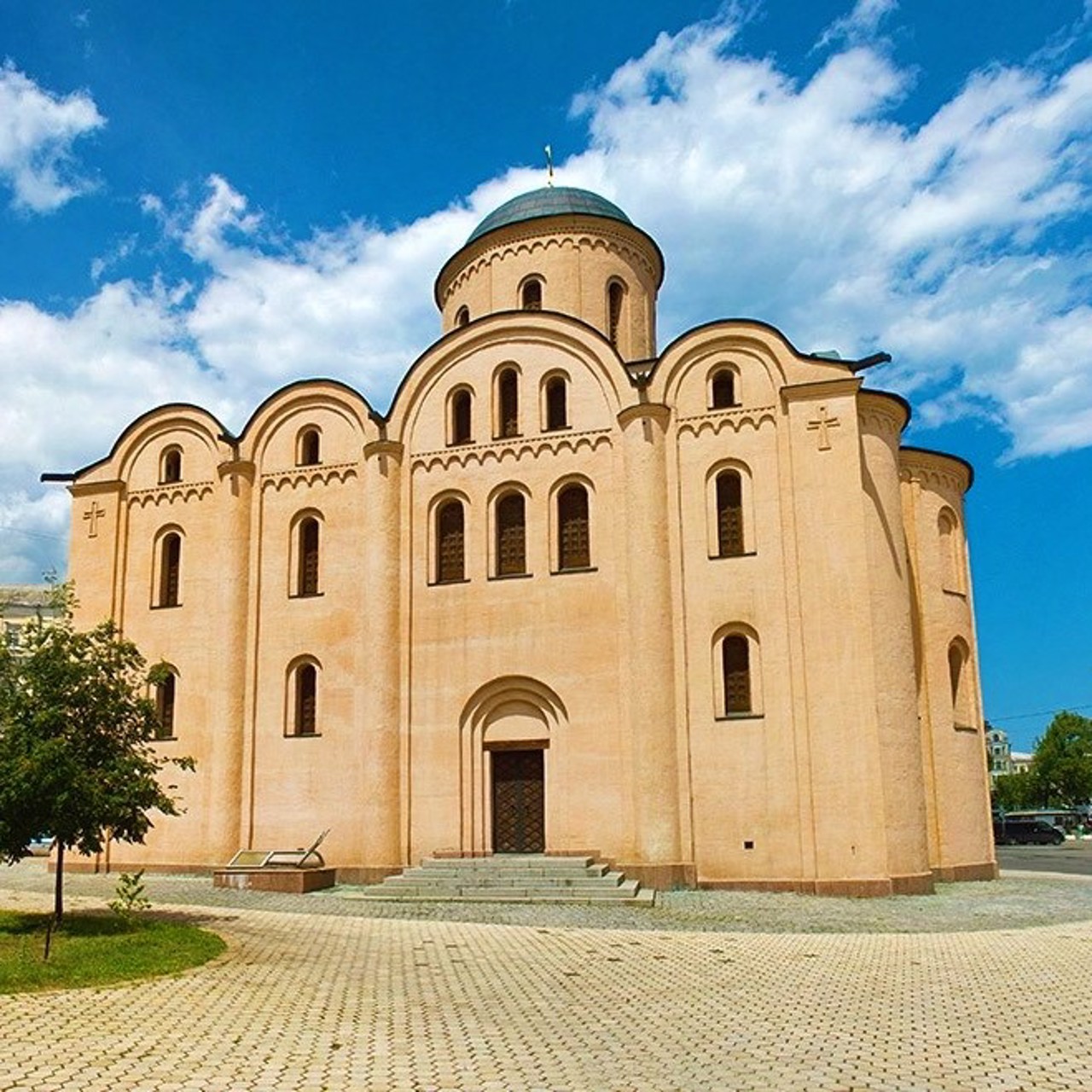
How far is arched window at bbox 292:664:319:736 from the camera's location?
2383 cm

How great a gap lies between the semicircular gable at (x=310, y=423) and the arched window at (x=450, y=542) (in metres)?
2.54

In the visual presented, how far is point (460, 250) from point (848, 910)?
19232 millimetres

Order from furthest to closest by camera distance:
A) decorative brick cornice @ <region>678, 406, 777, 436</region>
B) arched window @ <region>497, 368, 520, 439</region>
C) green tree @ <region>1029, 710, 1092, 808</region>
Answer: green tree @ <region>1029, 710, 1092, 808</region>, arched window @ <region>497, 368, 520, 439</region>, decorative brick cornice @ <region>678, 406, 777, 436</region>

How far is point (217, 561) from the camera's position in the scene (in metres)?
25.0

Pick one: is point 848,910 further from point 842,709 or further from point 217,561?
point 217,561

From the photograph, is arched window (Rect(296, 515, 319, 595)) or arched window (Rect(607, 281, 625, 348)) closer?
arched window (Rect(296, 515, 319, 595))

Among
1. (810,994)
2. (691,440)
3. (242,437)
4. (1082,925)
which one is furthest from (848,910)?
(242,437)

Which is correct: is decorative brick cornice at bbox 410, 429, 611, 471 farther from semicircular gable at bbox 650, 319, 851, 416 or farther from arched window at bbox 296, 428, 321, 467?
arched window at bbox 296, 428, 321, 467

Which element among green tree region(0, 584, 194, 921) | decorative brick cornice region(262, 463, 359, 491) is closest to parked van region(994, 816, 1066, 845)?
decorative brick cornice region(262, 463, 359, 491)

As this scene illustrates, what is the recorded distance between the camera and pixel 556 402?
2416 centimetres

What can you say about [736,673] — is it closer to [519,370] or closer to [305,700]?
[519,370]

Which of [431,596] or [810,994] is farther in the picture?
[431,596]

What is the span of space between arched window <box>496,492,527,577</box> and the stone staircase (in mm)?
6008

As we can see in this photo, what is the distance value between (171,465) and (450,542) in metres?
7.65
